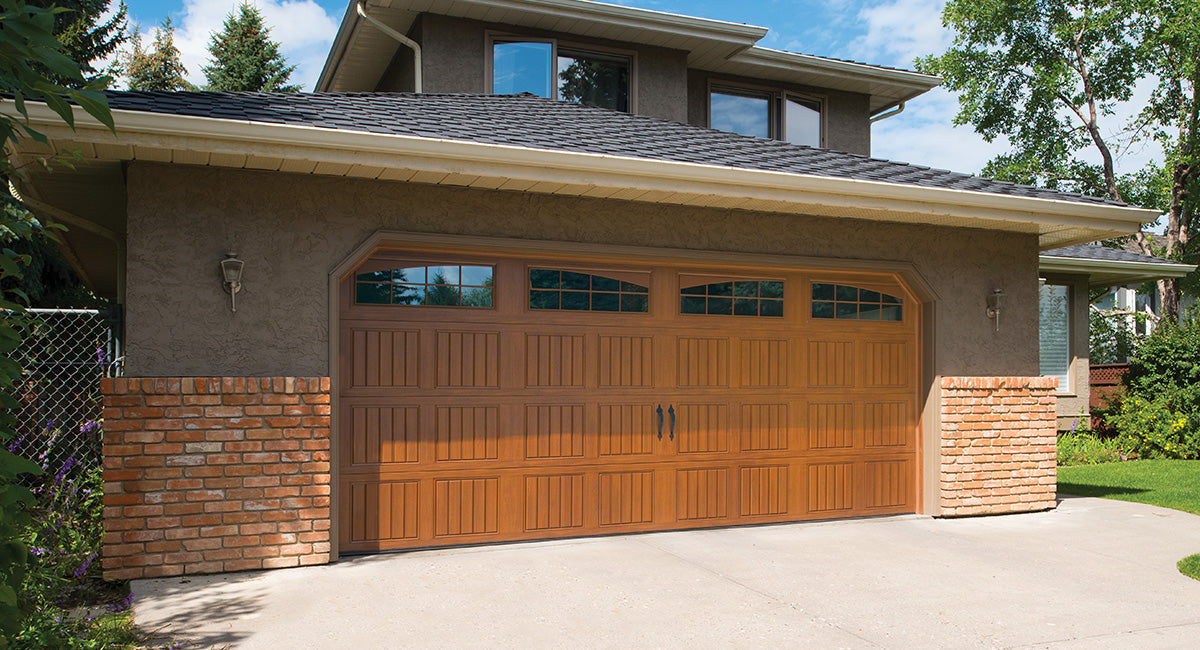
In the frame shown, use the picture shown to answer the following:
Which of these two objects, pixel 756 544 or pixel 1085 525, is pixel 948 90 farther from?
pixel 756 544

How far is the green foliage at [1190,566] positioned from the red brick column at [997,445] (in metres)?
1.96

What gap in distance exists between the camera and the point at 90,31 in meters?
17.3

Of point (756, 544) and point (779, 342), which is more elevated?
point (779, 342)

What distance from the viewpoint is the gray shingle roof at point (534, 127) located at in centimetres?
648

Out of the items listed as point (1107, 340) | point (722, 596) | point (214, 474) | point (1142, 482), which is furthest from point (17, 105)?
point (1107, 340)

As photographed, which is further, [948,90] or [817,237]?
[948,90]

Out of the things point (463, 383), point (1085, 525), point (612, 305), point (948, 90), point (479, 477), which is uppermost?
point (948, 90)

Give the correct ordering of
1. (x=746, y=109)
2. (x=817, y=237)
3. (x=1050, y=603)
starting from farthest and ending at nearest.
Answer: (x=746, y=109) → (x=817, y=237) → (x=1050, y=603)

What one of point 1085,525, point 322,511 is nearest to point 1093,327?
point 1085,525

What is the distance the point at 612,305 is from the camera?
7809mm

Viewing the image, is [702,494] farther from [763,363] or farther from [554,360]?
[554,360]

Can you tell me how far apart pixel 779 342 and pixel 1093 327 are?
570 inches

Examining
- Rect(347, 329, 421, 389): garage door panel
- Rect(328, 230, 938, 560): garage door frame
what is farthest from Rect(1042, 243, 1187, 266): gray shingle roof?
Rect(347, 329, 421, 389): garage door panel

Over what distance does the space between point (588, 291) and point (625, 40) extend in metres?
5.07
